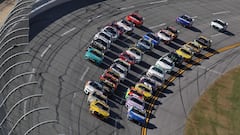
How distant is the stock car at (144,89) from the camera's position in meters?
56.4

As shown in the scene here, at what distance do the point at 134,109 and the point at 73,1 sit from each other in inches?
1145

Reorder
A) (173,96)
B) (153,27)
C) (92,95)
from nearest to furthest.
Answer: (92,95), (173,96), (153,27)

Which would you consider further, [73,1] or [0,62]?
[73,1]

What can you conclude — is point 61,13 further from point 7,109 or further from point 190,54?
point 7,109

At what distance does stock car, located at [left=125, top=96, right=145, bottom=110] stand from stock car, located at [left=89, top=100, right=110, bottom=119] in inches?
140

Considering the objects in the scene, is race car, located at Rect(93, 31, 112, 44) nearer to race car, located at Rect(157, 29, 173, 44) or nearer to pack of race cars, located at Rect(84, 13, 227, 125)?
pack of race cars, located at Rect(84, 13, 227, 125)

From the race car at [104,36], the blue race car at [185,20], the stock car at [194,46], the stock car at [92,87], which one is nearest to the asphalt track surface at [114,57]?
the stock car at [92,87]

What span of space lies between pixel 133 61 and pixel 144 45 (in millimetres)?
4528

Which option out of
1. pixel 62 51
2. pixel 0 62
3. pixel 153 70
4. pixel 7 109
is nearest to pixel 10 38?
pixel 0 62

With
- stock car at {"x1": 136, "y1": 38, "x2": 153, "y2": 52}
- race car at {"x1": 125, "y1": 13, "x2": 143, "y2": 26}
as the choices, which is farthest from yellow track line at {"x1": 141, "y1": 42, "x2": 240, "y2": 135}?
race car at {"x1": 125, "y1": 13, "x2": 143, "y2": 26}

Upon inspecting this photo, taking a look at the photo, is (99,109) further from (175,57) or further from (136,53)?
(175,57)

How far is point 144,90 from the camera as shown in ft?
186

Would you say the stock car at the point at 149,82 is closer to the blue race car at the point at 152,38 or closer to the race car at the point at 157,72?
the race car at the point at 157,72

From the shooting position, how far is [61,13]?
7069 centimetres
